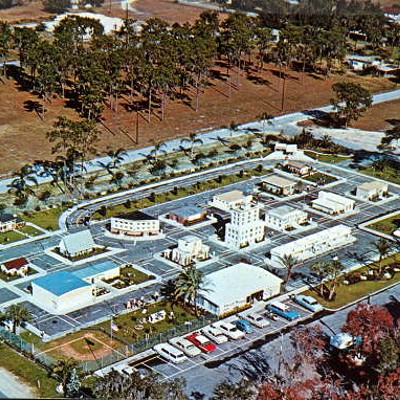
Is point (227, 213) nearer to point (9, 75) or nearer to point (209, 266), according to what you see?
point (209, 266)

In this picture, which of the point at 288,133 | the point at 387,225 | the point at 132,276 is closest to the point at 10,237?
the point at 132,276

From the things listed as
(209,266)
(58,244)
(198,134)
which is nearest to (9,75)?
(198,134)

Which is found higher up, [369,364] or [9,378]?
[369,364]

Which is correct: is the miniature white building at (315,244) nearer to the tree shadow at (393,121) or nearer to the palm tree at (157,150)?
the palm tree at (157,150)

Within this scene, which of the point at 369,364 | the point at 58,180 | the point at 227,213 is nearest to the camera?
the point at 369,364

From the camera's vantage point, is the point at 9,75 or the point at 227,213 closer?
the point at 227,213

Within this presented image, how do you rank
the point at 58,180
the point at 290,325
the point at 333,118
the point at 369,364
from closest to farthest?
the point at 369,364
the point at 290,325
the point at 58,180
the point at 333,118
